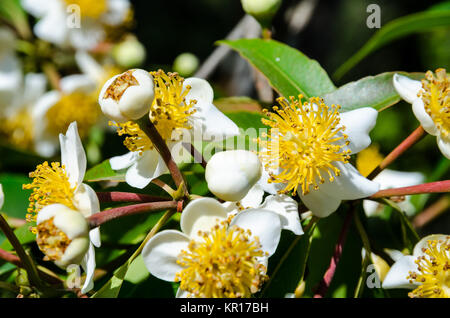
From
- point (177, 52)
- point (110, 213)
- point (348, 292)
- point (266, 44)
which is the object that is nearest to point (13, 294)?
point (110, 213)

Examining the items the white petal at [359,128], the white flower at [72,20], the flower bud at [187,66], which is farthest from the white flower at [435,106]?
the white flower at [72,20]

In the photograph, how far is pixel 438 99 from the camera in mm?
1146

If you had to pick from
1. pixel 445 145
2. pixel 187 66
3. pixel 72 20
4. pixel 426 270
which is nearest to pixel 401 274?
pixel 426 270

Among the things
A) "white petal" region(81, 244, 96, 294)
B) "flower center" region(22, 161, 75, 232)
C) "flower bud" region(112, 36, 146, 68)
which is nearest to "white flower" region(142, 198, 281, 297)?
"white petal" region(81, 244, 96, 294)

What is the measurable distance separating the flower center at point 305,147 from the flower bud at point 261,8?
1.44 ft

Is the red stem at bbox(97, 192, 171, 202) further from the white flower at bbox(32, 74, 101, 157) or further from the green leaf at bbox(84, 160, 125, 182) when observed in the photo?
the white flower at bbox(32, 74, 101, 157)

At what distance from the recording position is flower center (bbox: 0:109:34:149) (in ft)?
6.77

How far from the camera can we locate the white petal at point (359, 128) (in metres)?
1.11

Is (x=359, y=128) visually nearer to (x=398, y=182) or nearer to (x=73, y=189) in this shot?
(x=73, y=189)

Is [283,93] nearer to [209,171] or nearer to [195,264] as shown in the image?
[209,171]

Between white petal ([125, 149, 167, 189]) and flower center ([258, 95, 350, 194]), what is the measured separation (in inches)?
8.7

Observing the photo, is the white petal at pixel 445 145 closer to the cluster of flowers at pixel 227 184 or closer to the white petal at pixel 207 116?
the cluster of flowers at pixel 227 184

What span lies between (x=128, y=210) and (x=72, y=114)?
1145mm
